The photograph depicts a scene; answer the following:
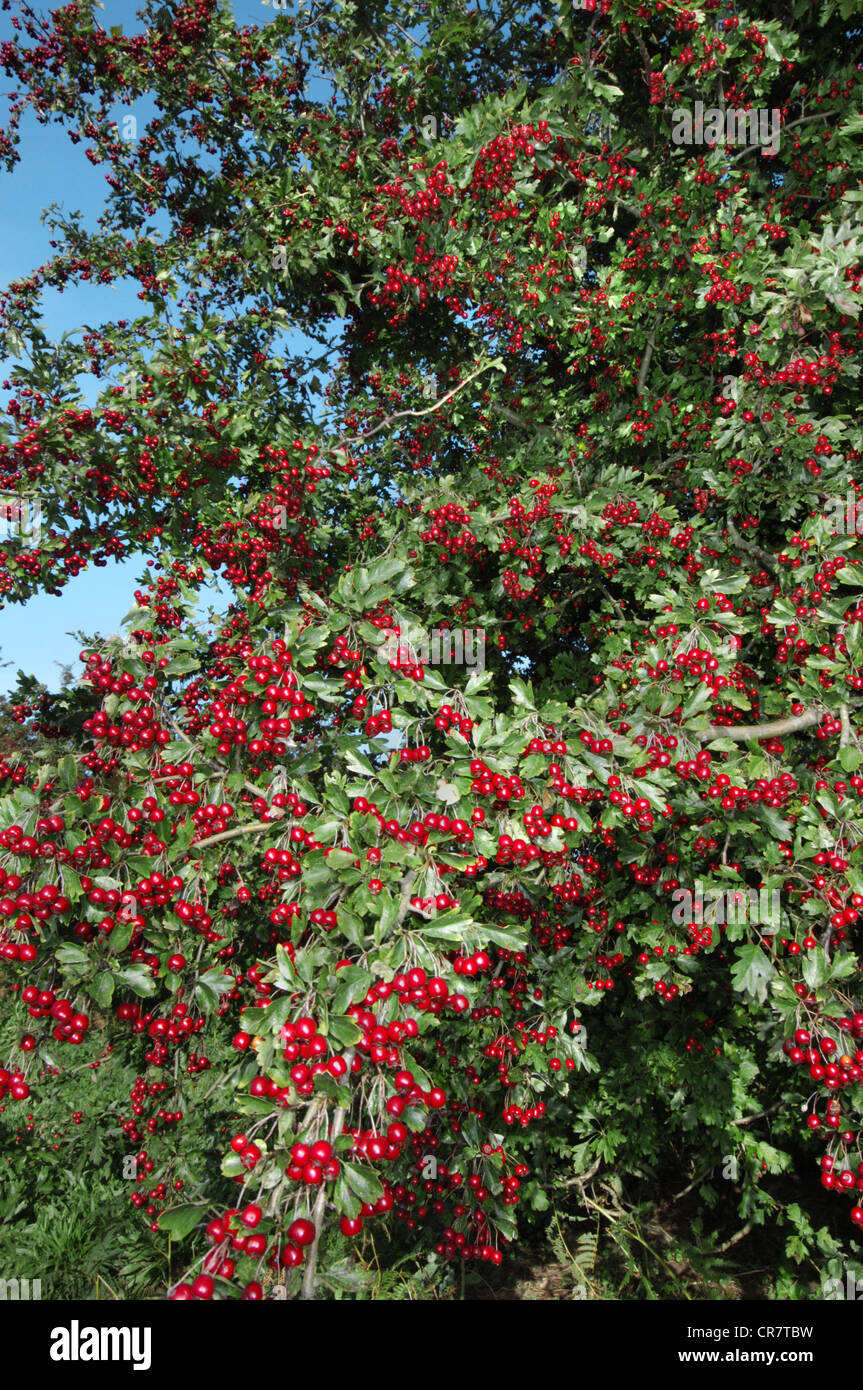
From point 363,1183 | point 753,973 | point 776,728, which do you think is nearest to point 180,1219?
point 363,1183

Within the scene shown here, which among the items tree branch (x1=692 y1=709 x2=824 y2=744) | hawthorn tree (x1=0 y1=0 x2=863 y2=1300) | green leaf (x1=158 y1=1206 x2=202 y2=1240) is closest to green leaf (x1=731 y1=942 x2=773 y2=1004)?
hawthorn tree (x1=0 y1=0 x2=863 y2=1300)

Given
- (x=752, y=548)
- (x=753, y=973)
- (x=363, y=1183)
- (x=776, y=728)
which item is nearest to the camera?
(x=363, y=1183)

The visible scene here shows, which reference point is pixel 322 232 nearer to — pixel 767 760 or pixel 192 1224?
pixel 767 760

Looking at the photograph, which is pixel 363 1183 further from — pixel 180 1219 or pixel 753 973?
pixel 753 973

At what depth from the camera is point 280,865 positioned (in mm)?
2107

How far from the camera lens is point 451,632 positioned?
379cm

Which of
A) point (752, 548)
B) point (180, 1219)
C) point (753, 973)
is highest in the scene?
point (752, 548)

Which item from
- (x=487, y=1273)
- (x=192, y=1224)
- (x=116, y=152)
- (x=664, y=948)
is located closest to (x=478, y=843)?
(x=192, y=1224)

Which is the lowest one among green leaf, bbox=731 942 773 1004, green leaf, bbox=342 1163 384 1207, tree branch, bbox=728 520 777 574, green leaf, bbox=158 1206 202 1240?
green leaf, bbox=158 1206 202 1240

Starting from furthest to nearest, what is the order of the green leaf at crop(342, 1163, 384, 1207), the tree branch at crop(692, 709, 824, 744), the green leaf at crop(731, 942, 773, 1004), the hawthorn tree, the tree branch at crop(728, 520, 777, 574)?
the tree branch at crop(728, 520, 777, 574)
the tree branch at crop(692, 709, 824, 744)
the green leaf at crop(731, 942, 773, 1004)
the hawthorn tree
the green leaf at crop(342, 1163, 384, 1207)

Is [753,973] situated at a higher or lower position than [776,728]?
lower

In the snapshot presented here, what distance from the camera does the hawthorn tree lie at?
189 centimetres

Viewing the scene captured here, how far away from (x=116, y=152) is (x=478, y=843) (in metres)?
5.82

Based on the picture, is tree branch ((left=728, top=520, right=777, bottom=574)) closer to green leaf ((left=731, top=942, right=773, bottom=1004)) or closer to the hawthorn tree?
the hawthorn tree
